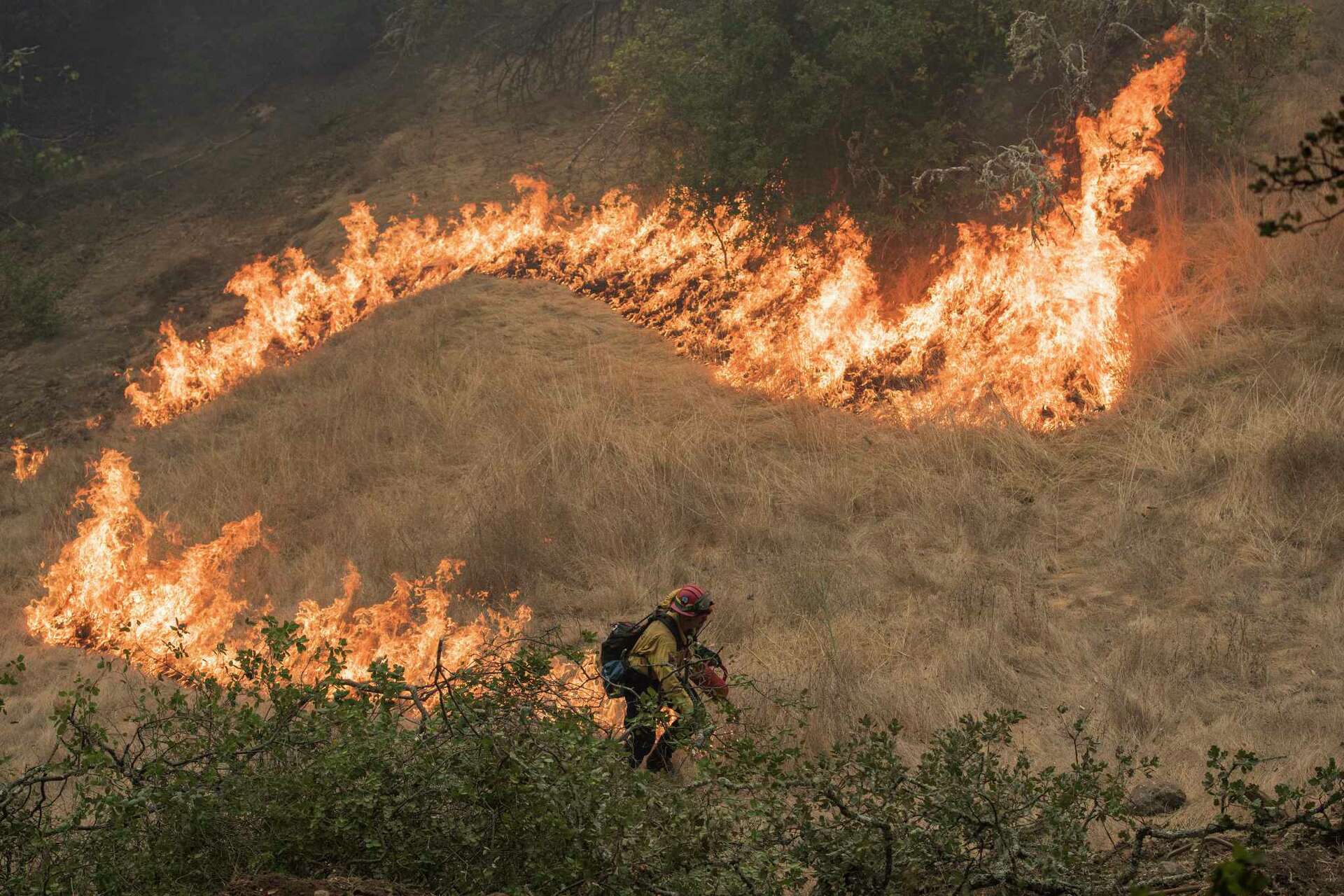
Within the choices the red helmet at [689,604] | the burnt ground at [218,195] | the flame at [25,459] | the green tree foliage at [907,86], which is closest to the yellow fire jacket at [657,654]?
the red helmet at [689,604]

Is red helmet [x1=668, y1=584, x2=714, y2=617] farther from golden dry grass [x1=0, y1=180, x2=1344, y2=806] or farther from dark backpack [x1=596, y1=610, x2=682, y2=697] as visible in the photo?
golden dry grass [x1=0, y1=180, x2=1344, y2=806]

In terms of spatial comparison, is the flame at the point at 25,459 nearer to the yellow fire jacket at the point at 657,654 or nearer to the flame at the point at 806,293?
the flame at the point at 806,293

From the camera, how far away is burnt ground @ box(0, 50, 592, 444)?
15.3 metres

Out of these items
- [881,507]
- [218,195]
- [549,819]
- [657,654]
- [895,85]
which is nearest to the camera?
[549,819]

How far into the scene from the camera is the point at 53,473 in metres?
12.4

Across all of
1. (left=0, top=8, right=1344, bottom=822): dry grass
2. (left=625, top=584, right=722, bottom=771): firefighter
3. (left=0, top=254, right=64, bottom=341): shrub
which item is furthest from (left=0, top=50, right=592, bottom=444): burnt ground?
(left=625, top=584, right=722, bottom=771): firefighter

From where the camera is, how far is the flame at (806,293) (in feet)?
34.8

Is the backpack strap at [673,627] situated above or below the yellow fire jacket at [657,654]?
above

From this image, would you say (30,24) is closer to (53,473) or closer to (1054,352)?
(53,473)

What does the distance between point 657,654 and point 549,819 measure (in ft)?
7.15

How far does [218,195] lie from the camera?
18734 millimetres

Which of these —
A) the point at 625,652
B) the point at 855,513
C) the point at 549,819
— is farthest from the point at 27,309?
the point at 549,819

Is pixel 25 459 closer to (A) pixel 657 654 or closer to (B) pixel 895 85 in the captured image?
(A) pixel 657 654

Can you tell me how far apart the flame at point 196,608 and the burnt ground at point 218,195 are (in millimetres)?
3763
